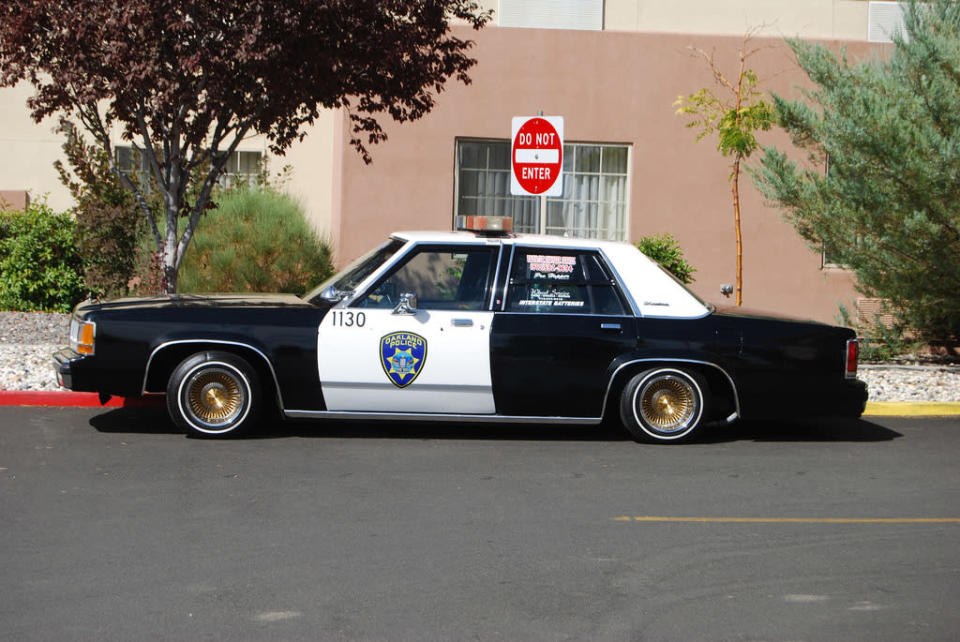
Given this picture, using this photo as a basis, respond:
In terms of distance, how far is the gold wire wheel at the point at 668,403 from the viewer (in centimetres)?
891

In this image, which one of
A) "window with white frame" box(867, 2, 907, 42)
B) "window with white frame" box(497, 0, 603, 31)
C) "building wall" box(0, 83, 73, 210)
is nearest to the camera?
"window with white frame" box(497, 0, 603, 31)

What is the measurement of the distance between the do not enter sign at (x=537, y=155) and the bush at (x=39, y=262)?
8.27 metres

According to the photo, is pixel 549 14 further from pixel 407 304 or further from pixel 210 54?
pixel 407 304

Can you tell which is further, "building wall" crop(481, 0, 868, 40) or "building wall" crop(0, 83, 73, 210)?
"building wall" crop(0, 83, 73, 210)

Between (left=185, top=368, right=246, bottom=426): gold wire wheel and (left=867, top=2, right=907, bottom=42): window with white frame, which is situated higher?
(left=867, top=2, right=907, bottom=42): window with white frame

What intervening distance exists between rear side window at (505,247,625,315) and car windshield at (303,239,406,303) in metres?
0.93

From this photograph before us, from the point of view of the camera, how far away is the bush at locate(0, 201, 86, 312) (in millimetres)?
17031

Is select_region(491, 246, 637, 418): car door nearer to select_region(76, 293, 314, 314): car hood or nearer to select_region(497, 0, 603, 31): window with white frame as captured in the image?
select_region(76, 293, 314, 314): car hood

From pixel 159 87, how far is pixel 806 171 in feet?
24.2

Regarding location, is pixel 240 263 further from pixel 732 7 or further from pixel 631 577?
pixel 631 577

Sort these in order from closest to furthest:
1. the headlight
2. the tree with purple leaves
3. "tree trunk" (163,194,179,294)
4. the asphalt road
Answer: the asphalt road < the headlight < the tree with purple leaves < "tree trunk" (163,194,179,294)

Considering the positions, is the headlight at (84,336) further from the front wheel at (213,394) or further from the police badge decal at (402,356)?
the police badge decal at (402,356)

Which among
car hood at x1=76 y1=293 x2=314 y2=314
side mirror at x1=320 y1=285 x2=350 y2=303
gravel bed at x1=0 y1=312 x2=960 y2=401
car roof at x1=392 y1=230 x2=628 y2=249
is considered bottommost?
gravel bed at x1=0 y1=312 x2=960 y2=401

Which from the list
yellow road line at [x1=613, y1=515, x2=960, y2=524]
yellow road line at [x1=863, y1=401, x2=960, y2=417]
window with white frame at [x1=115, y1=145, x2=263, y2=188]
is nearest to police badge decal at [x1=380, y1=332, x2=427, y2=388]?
yellow road line at [x1=613, y1=515, x2=960, y2=524]
